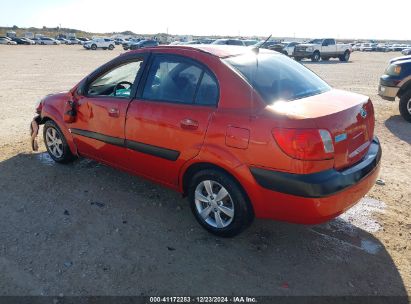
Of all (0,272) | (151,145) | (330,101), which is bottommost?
(0,272)

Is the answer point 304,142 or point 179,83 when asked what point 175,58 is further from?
point 304,142

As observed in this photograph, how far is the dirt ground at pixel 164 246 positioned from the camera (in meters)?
2.91

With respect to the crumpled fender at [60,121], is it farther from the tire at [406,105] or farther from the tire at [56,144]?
the tire at [406,105]

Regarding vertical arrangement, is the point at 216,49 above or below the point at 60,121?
above

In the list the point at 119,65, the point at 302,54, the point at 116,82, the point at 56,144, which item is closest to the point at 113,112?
the point at 119,65

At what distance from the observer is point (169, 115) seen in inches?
139

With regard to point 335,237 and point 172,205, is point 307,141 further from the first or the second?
point 172,205

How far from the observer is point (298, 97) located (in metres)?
3.35

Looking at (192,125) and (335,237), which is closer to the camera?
(192,125)

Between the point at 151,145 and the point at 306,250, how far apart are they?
183cm

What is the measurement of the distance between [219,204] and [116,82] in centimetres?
236

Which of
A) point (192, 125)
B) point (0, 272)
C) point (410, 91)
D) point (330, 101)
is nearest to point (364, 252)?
point (330, 101)

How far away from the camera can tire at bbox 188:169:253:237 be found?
3246 mm

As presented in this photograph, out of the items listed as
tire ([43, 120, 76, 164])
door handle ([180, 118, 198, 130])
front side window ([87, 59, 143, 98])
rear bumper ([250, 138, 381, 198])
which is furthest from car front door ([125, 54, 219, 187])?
tire ([43, 120, 76, 164])
